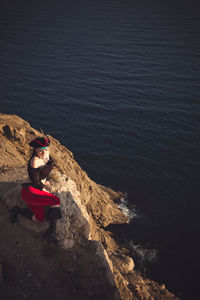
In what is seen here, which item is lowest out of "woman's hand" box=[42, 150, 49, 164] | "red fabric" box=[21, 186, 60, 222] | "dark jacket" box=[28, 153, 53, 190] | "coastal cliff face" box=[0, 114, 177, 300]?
"coastal cliff face" box=[0, 114, 177, 300]

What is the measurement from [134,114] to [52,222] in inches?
964

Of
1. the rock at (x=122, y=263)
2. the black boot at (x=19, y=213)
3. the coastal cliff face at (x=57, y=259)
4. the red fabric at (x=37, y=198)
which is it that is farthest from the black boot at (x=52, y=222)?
the rock at (x=122, y=263)

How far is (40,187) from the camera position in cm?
698

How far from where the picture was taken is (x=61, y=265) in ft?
23.7

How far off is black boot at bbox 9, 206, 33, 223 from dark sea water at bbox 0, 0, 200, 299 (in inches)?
453

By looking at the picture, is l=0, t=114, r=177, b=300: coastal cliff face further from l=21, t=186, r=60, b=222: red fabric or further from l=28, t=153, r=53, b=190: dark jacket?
l=28, t=153, r=53, b=190: dark jacket

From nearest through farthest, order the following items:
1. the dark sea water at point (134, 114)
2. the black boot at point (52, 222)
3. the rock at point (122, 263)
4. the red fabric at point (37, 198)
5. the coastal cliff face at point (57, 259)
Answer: the coastal cliff face at point (57, 259)
the red fabric at point (37, 198)
the black boot at point (52, 222)
the rock at point (122, 263)
the dark sea water at point (134, 114)

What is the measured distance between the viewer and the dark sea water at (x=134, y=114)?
56.6 feet

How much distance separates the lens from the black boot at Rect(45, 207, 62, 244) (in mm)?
7242

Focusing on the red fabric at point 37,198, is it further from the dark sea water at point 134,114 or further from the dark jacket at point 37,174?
the dark sea water at point 134,114

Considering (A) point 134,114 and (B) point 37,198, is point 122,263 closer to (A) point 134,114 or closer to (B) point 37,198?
(B) point 37,198

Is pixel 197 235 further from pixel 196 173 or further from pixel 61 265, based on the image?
pixel 61 265

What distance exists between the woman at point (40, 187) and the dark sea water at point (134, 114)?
11.4 m

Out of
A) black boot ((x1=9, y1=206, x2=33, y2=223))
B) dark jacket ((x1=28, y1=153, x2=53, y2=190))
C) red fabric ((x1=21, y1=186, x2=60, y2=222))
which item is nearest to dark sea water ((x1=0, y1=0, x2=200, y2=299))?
black boot ((x1=9, y1=206, x2=33, y2=223))
